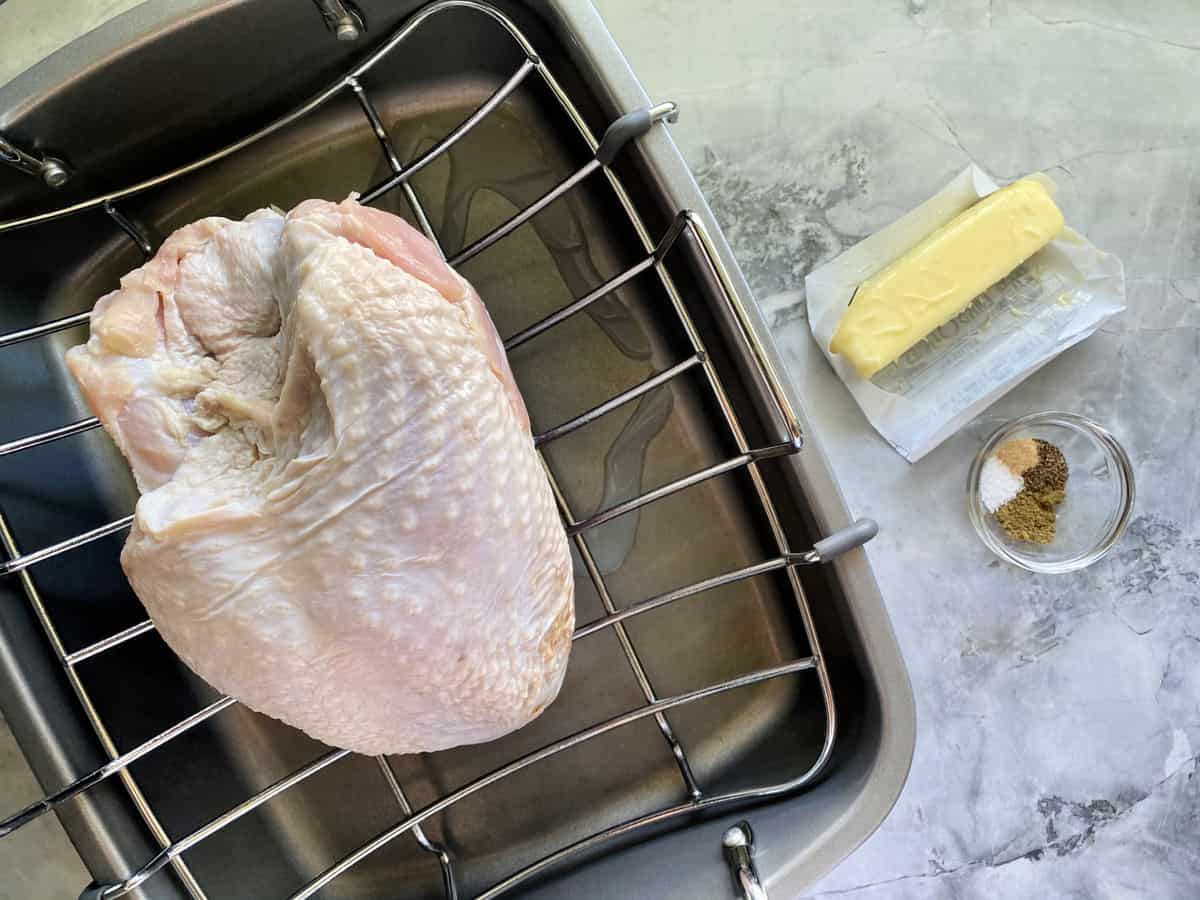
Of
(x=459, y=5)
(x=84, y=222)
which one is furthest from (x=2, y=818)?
(x=459, y=5)

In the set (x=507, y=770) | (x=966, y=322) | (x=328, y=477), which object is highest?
(x=328, y=477)

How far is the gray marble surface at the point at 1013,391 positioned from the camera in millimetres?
764

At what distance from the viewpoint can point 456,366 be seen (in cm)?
47

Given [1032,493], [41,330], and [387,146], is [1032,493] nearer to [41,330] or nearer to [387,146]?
[387,146]

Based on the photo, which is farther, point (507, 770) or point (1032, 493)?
point (1032, 493)

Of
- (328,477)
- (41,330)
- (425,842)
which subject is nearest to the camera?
(328,477)

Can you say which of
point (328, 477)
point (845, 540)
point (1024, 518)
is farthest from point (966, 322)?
point (328, 477)

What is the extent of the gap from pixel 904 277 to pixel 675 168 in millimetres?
269

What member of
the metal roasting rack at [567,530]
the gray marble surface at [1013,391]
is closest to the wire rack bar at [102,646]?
the metal roasting rack at [567,530]

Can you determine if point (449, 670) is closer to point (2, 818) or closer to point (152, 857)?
point (152, 857)

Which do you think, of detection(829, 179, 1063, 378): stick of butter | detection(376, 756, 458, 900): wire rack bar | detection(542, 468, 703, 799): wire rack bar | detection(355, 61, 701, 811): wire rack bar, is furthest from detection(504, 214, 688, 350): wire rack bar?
detection(376, 756, 458, 900): wire rack bar

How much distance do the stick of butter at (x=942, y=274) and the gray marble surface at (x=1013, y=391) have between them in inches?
2.0

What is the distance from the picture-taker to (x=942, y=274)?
729mm

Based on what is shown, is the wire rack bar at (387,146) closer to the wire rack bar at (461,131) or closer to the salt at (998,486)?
the wire rack bar at (461,131)
